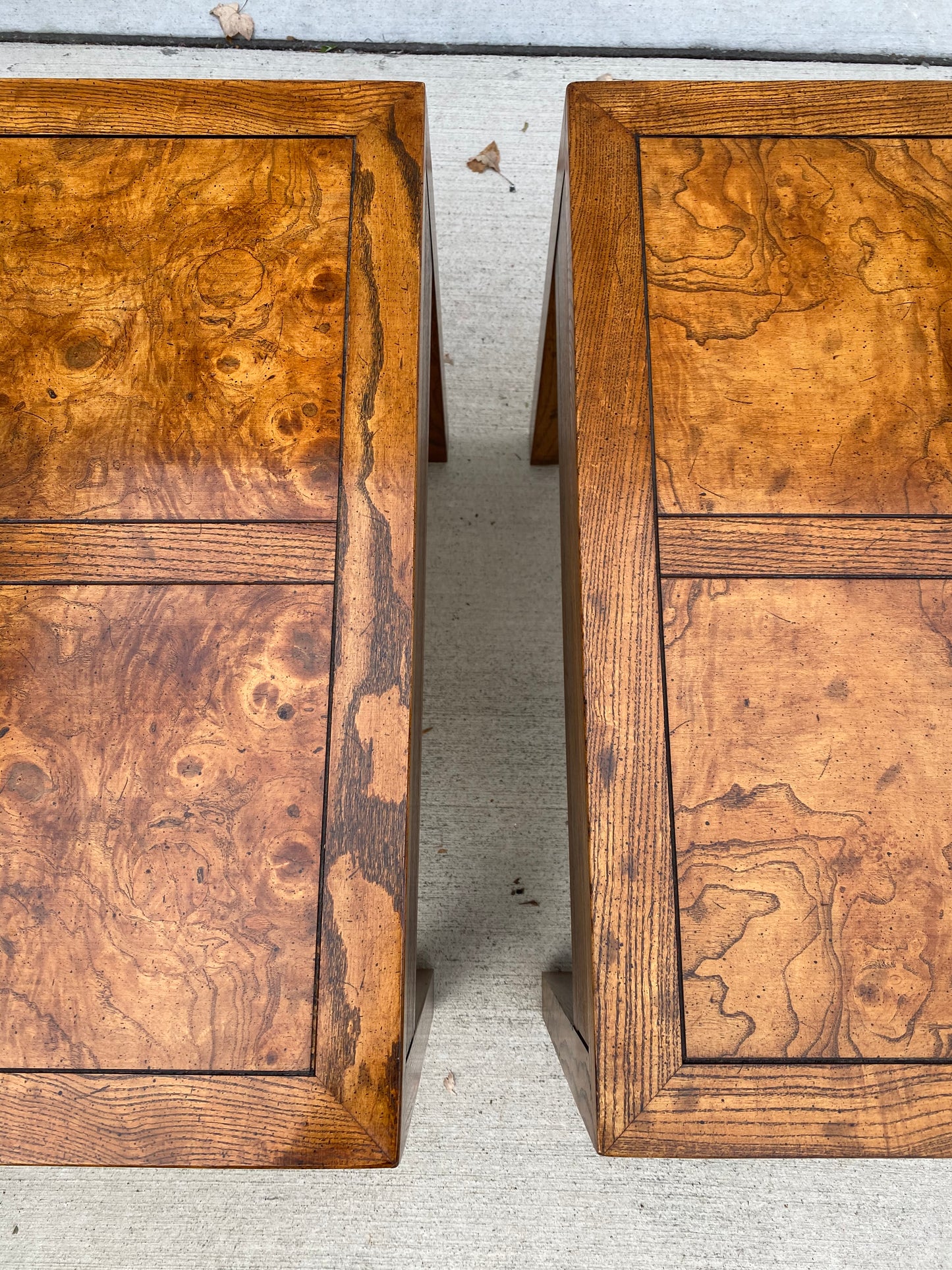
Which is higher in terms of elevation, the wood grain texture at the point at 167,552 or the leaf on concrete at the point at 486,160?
the leaf on concrete at the point at 486,160

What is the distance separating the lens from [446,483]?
149cm

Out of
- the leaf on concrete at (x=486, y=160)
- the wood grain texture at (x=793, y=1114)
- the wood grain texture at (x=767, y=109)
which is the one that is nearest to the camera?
the wood grain texture at (x=793, y=1114)

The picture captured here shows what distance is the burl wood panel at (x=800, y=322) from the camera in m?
0.84

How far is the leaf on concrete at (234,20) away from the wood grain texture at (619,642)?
1084 mm

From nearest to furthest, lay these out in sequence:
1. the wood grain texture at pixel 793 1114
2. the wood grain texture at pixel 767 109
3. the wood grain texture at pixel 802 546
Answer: the wood grain texture at pixel 793 1114, the wood grain texture at pixel 802 546, the wood grain texture at pixel 767 109

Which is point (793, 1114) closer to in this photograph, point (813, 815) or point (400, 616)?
point (813, 815)

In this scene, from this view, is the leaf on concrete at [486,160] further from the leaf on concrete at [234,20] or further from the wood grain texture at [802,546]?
the wood grain texture at [802,546]

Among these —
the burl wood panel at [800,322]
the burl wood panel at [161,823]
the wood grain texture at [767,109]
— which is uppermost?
the wood grain texture at [767,109]

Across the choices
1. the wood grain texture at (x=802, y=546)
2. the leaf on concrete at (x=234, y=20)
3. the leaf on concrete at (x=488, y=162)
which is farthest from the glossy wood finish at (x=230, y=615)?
the leaf on concrete at (x=234, y=20)

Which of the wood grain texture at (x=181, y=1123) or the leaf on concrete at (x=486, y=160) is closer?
the wood grain texture at (x=181, y=1123)

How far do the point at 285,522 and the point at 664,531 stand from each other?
392 mm

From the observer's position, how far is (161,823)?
0.76m

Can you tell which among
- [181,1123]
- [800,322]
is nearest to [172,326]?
[800,322]

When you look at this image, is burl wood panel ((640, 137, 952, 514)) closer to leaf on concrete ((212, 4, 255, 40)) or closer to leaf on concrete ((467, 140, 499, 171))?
leaf on concrete ((467, 140, 499, 171))
